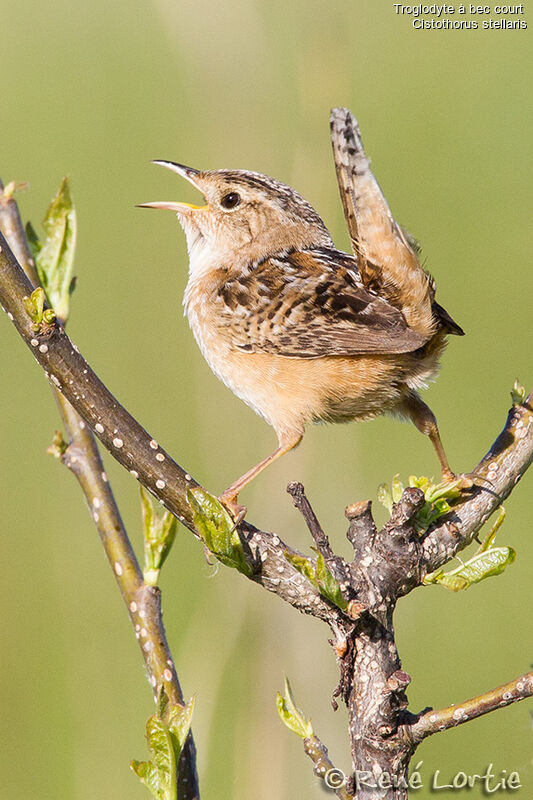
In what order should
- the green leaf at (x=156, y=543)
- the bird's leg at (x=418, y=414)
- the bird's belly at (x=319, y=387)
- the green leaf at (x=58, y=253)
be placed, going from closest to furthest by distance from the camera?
the green leaf at (x=156, y=543)
the green leaf at (x=58, y=253)
the bird's belly at (x=319, y=387)
the bird's leg at (x=418, y=414)

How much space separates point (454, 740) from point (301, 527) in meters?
1.89

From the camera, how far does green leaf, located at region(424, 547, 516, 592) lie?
2.04 m

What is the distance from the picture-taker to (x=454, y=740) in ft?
15.1

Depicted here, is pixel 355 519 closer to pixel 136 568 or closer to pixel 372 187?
pixel 136 568

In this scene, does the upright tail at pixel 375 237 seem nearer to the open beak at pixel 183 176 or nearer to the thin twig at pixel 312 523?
the open beak at pixel 183 176

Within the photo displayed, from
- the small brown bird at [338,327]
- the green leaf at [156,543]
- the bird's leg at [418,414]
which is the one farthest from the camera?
the bird's leg at [418,414]

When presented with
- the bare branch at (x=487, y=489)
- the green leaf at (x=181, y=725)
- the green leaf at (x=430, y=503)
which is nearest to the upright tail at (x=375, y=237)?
the bare branch at (x=487, y=489)

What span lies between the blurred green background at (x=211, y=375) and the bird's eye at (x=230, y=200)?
0.24 metres

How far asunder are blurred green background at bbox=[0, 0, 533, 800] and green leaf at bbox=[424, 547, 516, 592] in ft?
2.33

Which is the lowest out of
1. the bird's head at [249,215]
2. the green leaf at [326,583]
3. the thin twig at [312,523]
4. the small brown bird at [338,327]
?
the green leaf at [326,583]

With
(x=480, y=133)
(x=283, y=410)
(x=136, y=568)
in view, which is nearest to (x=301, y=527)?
(x=283, y=410)

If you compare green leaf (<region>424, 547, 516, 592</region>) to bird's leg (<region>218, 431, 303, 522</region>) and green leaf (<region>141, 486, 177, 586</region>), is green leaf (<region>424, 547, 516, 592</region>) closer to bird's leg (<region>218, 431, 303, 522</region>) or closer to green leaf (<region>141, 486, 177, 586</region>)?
green leaf (<region>141, 486, 177, 586</region>)

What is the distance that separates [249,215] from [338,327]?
0.96 m

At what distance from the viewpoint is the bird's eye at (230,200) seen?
4.07 meters
